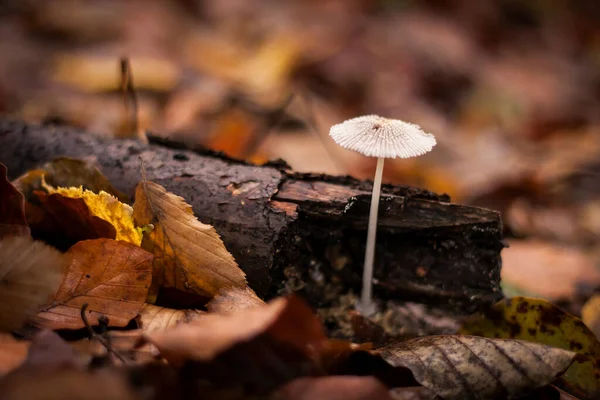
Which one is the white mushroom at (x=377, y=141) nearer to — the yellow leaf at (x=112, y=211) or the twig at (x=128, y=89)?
the yellow leaf at (x=112, y=211)

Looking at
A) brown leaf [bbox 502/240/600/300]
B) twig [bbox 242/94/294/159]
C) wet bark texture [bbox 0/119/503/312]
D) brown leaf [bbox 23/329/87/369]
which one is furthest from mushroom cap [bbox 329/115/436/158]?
twig [bbox 242/94/294/159]

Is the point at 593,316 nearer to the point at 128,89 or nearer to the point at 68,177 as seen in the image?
the point at 68,177

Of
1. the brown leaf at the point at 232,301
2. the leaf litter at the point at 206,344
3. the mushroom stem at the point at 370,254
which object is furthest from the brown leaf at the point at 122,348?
the mushroom stem at the point at 370,254

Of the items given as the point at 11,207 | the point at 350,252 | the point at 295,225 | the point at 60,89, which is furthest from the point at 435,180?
the point at 60,89

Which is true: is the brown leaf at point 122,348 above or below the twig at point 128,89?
below

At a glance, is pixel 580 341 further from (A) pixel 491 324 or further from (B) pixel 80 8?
(B) pixel 80 8

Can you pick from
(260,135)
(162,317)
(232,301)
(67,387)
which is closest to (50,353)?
(67,387)
